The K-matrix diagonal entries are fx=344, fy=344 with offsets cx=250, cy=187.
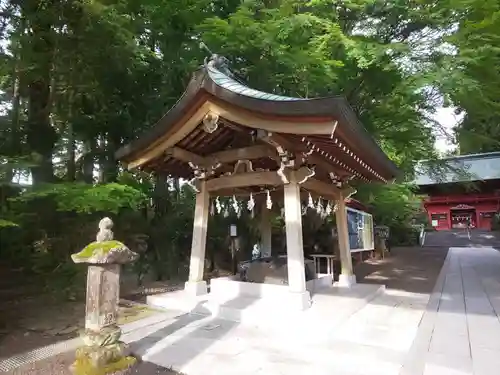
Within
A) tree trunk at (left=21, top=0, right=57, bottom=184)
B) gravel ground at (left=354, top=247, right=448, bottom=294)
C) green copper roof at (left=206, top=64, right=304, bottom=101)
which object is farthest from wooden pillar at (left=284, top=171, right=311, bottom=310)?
tree trunk at (left=21, top=0, right=57, bottom=184)

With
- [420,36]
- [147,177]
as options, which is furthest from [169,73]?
[420,36]

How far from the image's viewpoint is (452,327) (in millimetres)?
4570

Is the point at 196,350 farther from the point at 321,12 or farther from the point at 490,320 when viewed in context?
the point at 321,12

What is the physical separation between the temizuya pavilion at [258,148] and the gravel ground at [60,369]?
2139 mm

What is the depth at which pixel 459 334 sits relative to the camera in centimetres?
426

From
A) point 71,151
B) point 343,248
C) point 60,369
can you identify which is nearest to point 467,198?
point 343,248

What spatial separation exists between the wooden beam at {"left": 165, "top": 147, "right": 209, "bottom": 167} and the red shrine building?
20.8m

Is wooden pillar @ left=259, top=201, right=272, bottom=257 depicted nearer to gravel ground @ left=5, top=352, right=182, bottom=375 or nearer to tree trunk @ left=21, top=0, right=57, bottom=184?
tree trunk @ left=21, top=0, right=57, bottom=184

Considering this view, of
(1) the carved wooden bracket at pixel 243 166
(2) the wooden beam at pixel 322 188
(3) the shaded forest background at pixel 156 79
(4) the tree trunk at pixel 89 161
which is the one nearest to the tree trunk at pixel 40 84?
(3) the shaded forest background at pixel 156 79

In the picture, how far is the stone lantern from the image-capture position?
3.28 metres

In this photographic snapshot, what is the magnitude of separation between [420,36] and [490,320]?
6.82 m

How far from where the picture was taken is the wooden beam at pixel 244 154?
550cm

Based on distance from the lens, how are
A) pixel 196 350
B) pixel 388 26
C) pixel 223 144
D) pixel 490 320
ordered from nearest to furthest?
pixel 196 350 < pixel 490 320 < pixel 223 144 < pixel 388 26

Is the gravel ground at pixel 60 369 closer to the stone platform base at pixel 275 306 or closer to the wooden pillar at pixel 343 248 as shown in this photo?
the stone platform base at pixel 275 306
